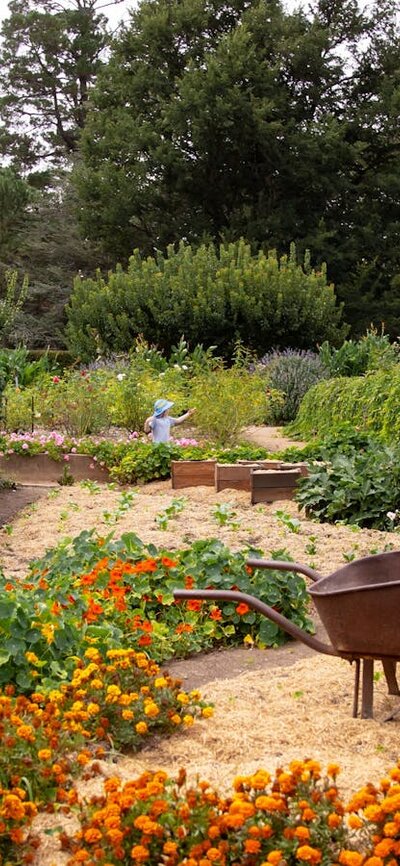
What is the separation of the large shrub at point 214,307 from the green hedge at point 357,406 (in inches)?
265

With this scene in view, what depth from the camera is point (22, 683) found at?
3.23 m

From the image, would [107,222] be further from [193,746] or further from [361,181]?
[193,746]

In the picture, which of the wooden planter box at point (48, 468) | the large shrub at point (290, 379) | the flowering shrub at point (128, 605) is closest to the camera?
the flowering shrub at point (128, 605)

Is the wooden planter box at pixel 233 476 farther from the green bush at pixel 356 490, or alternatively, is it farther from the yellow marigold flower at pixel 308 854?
the yellow marigold flower at pixel 308 854

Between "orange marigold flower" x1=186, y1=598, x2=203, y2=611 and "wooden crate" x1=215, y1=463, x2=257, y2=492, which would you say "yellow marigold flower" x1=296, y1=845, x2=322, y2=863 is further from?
"wooden crate" x1=215, y1=463, x2=257, y2=492

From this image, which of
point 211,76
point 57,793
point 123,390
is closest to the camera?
point 57,793

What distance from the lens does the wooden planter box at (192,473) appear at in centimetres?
852

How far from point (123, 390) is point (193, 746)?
8.33 metres

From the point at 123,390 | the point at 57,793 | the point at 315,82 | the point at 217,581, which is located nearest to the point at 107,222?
the point at 315,82

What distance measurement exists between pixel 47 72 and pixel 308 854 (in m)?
34.0

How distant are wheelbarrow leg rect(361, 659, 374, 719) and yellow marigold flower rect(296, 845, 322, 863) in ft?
3.77

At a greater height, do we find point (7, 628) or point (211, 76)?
point (211, 76)

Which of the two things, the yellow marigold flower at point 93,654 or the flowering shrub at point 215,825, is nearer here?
the flowering shrub at point 215,825

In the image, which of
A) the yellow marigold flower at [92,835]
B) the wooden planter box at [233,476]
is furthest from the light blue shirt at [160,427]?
the yellow marigold flower at [92,835]
